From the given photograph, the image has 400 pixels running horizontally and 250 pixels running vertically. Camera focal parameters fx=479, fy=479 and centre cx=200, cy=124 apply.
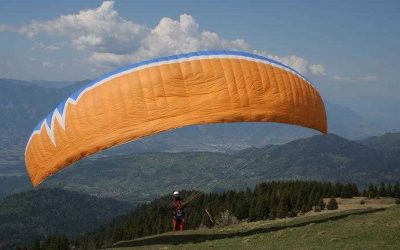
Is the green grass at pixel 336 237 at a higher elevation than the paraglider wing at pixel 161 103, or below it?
below

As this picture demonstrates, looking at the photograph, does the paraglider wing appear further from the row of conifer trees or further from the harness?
the row of conifer trees

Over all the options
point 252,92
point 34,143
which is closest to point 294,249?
point 252,92

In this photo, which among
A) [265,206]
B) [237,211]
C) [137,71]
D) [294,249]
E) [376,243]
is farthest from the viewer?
[237,211]

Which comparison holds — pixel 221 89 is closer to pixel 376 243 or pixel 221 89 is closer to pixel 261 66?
pixel 261 66

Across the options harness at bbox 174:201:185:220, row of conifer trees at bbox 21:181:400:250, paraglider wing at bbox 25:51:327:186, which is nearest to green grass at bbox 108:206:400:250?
harness at bbox 174:201:185:220

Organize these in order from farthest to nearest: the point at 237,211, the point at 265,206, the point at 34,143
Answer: the point at 237,211, the point at 265,206, the point at 34,143

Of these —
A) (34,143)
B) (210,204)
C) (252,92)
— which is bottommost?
(210,204)

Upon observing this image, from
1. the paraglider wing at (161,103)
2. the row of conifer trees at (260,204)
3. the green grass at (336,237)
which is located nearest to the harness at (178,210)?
the green grass at (336,237)

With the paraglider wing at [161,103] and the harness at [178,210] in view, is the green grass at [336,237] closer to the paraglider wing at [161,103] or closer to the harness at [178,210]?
the harness at [178,210]

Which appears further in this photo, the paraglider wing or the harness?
the harness
